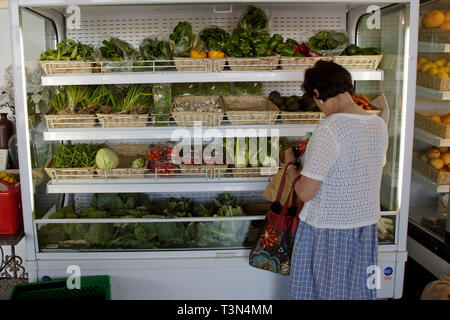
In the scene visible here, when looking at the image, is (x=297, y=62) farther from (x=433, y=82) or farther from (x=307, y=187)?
(x=433, y=82)

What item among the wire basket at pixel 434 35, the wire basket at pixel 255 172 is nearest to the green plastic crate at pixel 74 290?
the wire basket at pixel 255 172

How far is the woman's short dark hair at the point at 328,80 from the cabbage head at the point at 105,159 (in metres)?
1.51

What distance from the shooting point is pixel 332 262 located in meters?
2.47

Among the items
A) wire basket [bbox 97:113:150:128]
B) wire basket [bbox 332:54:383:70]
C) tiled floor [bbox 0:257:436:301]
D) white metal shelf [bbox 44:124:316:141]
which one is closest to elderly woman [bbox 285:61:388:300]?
white metal shelf [bbox 44:124:316:141]

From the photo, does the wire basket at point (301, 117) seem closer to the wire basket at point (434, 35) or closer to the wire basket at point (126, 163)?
the wire basket at point (126, 163)

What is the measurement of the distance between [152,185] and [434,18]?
9.15ft

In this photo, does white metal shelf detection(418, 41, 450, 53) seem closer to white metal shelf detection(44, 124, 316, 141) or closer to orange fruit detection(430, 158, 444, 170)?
orange fruit detection(430, 158, 444, 170)

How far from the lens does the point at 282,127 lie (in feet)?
9.82

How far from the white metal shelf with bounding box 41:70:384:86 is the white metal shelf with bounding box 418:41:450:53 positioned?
1.15 meters

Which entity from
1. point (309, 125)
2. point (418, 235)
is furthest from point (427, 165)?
point (309, 125)

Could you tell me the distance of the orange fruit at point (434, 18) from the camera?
3762mm

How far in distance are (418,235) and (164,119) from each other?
264cm

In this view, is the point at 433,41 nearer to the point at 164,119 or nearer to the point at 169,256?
the point at 164,119

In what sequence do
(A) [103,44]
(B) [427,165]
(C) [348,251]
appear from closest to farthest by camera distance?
(C) [348,251]
(A) [103,44]
(B) [427,165]
